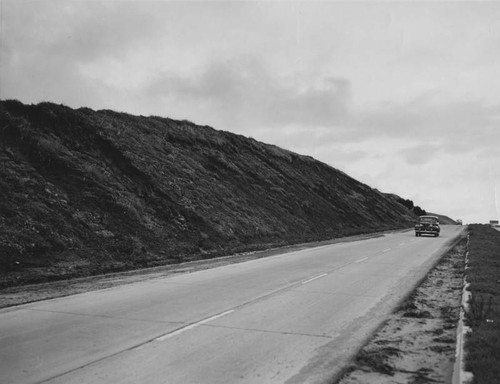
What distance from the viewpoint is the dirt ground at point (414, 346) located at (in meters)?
5.49

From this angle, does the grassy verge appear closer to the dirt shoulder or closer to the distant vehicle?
the dirt shoulder

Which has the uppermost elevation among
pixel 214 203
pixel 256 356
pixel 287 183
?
pixel 287 183

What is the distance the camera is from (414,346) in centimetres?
676

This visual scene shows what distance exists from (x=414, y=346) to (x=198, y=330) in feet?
11.2

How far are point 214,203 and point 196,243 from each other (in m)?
7.10

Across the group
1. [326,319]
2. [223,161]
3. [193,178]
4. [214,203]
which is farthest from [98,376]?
[223,161]

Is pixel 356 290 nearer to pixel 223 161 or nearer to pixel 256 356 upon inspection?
pixel 256 356

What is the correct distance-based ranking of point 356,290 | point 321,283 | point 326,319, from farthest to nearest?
1. point 321,283
2. point 356,290
3. point 326,319

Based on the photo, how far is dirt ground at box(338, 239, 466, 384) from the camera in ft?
18.0

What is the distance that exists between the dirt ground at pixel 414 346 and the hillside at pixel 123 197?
9.46 meters

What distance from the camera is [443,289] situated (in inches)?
472

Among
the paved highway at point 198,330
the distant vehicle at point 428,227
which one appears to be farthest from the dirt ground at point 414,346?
the distant vehicle at point 428,227

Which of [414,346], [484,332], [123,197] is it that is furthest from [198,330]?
[123,197]

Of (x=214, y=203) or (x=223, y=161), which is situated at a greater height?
(x=223, y=161)
